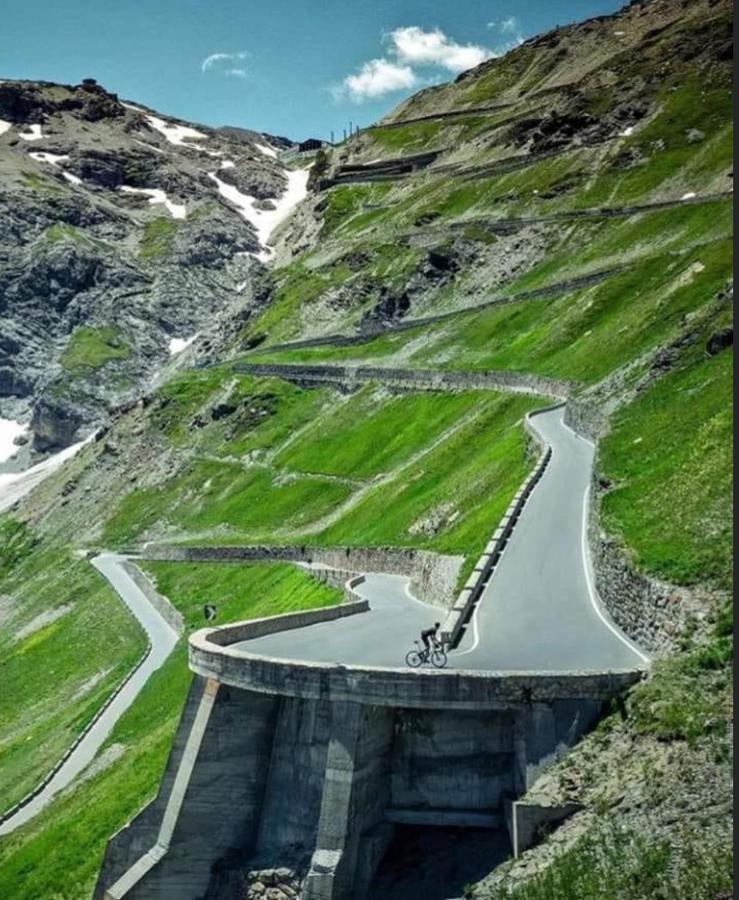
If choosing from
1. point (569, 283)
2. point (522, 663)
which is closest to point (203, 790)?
point (522, 663)

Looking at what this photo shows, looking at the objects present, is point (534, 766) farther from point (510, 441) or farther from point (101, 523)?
point (101, 523)

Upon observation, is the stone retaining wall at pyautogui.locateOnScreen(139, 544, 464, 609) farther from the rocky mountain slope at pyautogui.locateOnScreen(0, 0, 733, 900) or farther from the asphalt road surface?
the rocky mountain slope at pyautogui.locateOnScreen(0, 0, 733, 900)

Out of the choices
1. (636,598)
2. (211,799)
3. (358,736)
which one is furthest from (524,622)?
(211,799)

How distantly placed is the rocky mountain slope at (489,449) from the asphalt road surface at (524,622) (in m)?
1.37

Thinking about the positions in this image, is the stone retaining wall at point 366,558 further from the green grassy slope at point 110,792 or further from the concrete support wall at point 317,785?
the concrete support wall at point 317,785

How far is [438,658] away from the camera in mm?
26156

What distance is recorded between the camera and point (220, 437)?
117 m

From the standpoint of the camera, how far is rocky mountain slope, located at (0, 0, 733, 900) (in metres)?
20.7

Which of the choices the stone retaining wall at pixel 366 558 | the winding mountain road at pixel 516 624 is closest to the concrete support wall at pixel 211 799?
the winding mountain road at pixel 516 624

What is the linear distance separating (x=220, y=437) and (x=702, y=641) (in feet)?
321

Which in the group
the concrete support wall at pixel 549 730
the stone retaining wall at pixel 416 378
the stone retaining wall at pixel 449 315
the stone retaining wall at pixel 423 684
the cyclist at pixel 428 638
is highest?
the stone retaining wall at pixel 449 315

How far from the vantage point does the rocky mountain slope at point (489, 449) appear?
67.9 ft

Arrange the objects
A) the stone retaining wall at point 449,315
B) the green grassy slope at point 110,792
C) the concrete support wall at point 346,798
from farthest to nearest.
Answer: the stone retaining wall at point 449,315 < the green grassy slope at point 110,792 < the concrete support wall at point 346,798

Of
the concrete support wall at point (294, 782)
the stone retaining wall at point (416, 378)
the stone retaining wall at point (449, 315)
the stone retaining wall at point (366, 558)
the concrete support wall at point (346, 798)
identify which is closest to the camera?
the concrete support wall at point (346, 798)
